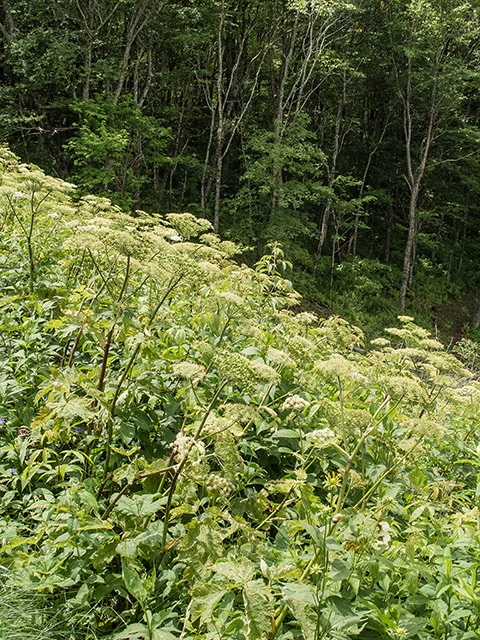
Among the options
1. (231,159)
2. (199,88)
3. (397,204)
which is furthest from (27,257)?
(397,204)

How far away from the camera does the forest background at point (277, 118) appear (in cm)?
1467

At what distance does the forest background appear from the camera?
48.1 feet

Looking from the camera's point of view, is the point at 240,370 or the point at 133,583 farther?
the point at 240,370

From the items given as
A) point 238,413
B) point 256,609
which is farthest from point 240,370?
point 256,609

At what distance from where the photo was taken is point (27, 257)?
12.6 feet

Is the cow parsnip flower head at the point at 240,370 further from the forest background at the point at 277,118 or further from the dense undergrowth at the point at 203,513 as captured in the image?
the forest background at the point at 277,118

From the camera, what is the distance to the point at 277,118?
17.7 metres

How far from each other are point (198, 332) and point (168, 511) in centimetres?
169

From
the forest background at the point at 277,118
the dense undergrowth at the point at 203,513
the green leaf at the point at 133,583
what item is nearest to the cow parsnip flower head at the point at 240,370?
the dense undergrowth at the point at 203,513

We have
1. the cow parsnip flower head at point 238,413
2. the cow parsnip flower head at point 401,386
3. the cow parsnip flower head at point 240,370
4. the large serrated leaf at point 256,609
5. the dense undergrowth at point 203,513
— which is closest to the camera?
the large serrated leaf at point 256,609

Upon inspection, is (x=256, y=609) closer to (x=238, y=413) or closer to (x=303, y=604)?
(x=303, y=604)

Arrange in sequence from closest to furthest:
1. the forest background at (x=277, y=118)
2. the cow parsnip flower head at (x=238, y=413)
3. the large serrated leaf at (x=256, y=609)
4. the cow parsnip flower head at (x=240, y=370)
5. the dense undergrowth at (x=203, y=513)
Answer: the large serrated leaf at (x=256, y=609) → the dense undergrowth at (x=203, y=513) → the cow parsnip flower head at (x=238, y=413) → the cow parsnip flower head at (x=240, y=370) → the forest background at (x=277, y=118)

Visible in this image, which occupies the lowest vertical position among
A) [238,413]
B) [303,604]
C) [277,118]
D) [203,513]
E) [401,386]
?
[203,513]

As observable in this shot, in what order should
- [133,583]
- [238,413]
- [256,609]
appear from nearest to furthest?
[256,609] → [133,583] → [238,413]
